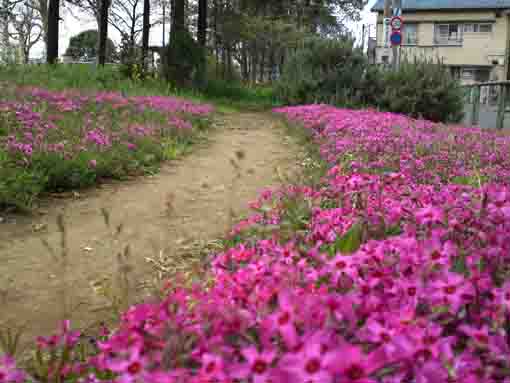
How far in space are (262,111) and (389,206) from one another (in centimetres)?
1580

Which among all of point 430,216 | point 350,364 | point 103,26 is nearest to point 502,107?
point 430,216

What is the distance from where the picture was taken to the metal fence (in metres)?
14.9

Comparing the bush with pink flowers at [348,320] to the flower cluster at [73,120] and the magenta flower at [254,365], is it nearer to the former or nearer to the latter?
the magenta flower at [254,365]

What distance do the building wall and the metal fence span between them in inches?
734

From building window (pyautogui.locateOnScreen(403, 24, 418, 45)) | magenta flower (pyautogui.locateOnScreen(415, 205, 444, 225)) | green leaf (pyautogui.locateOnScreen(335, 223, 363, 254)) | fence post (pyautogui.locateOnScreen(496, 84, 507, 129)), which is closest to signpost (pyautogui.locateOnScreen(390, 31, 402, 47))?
fence post (pyautogui.locateOnScreen(496, 84, 507, 129))

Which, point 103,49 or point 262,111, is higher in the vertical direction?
point 103,49

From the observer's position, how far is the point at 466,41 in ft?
117

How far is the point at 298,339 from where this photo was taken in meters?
1.10

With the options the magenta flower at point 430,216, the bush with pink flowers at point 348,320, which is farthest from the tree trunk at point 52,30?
the magenta flower at point 430,216

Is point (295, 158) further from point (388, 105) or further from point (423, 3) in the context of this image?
point (423, 3)

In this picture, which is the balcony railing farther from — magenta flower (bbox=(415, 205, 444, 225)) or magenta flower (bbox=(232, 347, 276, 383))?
magenta flower (bbox=(232, 347, 276, 383))

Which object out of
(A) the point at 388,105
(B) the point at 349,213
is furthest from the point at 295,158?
(A) the point at 388,105

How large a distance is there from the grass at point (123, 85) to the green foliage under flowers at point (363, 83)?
2.02 meters

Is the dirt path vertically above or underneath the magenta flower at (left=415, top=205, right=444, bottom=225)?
underneath
